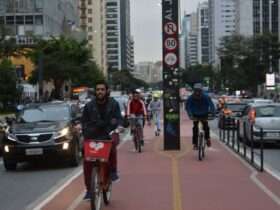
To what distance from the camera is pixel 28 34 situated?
268ft

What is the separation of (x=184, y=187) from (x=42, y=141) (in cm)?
498

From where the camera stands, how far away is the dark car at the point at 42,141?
16500mm

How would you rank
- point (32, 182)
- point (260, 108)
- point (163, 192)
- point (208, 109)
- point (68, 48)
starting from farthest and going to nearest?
point (68, 48)
point (260, 108)
point (208, 109)
point (32, 182)
point (163, 192)

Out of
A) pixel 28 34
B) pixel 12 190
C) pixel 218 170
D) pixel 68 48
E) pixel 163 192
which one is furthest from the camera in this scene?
pixel 28 34

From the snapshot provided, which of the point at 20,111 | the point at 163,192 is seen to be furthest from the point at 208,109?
the point at 163,192

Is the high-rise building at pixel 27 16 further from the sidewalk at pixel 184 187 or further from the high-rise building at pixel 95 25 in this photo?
the high-rise building at pixel 95 25

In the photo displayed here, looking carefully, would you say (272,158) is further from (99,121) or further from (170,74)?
(99,121)

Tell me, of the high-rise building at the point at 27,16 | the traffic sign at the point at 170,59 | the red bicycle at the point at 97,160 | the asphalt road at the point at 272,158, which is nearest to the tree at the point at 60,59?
the high-rise building at the point at 27,16

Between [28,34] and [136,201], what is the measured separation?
2846 inches

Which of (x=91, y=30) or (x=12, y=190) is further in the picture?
(x=91, y=30)

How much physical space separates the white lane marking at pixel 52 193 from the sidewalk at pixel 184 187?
111 mm

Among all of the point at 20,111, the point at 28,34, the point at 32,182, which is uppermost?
the point at 28,34

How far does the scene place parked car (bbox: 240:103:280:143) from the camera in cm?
2244

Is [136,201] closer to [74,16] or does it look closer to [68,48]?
[68,48]
